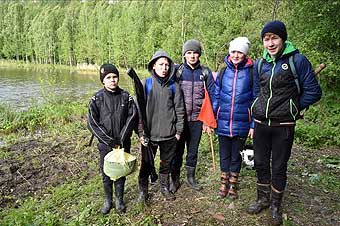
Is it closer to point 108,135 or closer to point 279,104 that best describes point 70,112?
point 108,135

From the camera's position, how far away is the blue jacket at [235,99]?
11.5 feet

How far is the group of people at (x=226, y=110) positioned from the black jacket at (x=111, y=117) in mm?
11

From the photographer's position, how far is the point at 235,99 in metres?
3.55

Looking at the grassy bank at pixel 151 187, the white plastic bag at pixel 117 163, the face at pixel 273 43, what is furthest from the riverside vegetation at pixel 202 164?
the face at pixel 273 43

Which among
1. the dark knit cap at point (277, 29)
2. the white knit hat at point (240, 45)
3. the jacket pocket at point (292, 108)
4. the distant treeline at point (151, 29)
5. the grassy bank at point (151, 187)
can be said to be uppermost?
the distant treeline at point (151, 29)

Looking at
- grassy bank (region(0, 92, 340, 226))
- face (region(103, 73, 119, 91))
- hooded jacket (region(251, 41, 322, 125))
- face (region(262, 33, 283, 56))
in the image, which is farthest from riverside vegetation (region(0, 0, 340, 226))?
face (region(262, 33, 283, 56))

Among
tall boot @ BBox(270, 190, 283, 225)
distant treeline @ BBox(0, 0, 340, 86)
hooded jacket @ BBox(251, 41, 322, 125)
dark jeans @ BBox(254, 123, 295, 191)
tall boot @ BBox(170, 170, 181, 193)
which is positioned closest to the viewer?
hooded jacket @ BBox(251, 41, 322, 125)

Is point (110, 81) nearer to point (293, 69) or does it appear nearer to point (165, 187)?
point (165, 187)

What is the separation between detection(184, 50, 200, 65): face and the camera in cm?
375

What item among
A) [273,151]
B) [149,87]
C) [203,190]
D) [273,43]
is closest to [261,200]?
[273,151]

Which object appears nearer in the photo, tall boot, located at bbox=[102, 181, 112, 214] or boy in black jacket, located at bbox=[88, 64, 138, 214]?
boy in black jacket, located at bbox=[88, 64, 138, 214]

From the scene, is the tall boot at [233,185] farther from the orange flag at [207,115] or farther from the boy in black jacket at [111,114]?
the boy in black jacket at [111,114]

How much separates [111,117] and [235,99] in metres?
1.43

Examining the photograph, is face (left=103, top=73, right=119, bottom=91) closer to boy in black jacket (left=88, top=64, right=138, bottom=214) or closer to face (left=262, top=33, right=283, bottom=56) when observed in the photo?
boy in black jacket (left=88, top=64, right=138, bottom=214)
